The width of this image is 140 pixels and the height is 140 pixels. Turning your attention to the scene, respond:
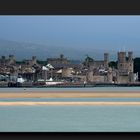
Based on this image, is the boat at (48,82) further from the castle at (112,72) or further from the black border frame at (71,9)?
the black border frame at (71,9)

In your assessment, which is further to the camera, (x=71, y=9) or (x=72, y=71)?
(x=72, y=71)

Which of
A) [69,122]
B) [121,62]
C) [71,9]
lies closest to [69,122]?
[69,122]

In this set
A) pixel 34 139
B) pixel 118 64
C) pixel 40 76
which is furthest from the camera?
pixel 40 76

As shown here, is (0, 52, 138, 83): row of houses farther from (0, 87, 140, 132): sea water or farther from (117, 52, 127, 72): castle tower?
(0, 87, 140, 132): sea water

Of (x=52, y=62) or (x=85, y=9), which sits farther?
(x=52, y=62)

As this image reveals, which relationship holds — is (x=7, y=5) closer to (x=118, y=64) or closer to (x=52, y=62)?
(x=118, y=64)

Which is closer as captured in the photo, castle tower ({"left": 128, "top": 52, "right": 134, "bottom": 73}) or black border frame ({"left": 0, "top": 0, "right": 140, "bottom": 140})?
black border frame ({"left": 0, "top": 0, "right": 140, "bottom": 140})

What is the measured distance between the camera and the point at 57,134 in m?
5.24

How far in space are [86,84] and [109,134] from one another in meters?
56.6

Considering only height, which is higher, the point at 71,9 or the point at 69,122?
the point at 71,9

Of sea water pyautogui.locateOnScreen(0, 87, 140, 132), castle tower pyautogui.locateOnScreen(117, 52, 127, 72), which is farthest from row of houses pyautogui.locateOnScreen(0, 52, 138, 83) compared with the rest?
sea water pyautogui.locateOnScreen(0, 87, 140, 132)

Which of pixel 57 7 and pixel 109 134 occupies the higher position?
pixel 57 7

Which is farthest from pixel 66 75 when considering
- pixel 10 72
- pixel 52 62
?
pixel 10 72

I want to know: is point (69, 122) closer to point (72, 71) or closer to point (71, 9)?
point (71, 9)
